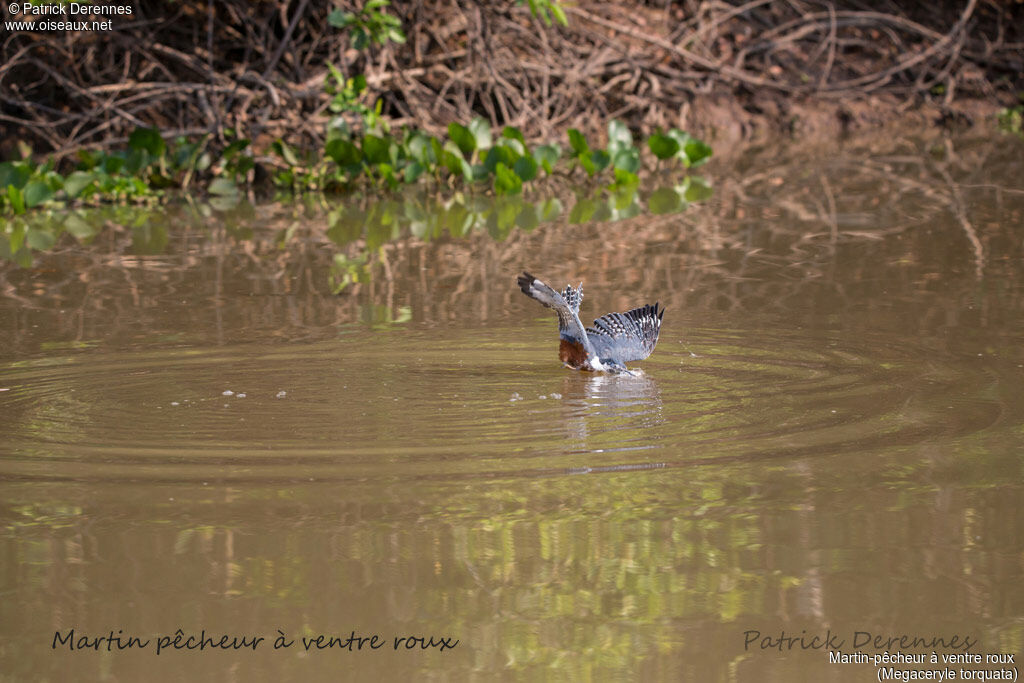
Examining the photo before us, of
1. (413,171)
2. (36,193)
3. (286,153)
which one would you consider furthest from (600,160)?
(36,193)

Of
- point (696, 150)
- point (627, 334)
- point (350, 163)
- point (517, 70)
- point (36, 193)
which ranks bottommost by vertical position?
point (627, 334)

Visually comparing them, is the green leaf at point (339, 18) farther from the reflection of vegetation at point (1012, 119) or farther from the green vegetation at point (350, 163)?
the reflection of vegetation at point (1012, 119)

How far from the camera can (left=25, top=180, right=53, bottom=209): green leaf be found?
8.15m

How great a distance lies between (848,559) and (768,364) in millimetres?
1692

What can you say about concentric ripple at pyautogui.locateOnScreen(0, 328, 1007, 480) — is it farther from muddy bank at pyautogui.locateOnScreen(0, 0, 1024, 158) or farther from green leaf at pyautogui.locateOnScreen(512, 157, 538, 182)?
muddy bank at pyautogui.locateOnScreen(0, 0, 1024, 158)

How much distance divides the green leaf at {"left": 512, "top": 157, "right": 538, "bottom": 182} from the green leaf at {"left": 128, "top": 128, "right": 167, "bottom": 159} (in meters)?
2.38

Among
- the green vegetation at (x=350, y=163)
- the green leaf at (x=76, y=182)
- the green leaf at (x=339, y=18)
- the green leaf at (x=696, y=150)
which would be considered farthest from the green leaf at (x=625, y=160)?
the green leaf at (x=76, y=182)

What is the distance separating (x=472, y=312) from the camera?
16.8 feet

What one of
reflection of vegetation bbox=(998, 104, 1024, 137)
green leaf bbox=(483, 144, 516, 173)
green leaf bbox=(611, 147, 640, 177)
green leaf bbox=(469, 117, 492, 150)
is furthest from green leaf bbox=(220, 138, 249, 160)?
reflection of vegetation bbox=(998, 104, 1024, 137)

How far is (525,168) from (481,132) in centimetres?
70

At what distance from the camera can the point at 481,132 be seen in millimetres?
9531

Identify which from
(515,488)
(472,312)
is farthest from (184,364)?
(515,488)

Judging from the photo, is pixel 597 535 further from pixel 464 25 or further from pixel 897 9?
Answer: pixel 897 9

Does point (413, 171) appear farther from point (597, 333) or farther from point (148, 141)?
point (597, 333)
